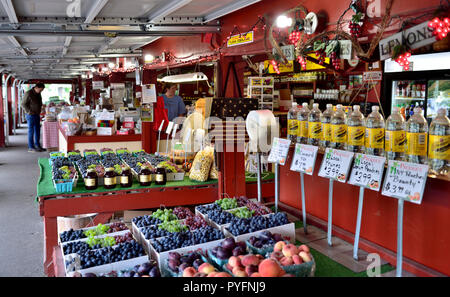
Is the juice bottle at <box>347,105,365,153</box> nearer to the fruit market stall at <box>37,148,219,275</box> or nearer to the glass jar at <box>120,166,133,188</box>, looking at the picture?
the fruit market stall at <box>37,148,219,275</box>

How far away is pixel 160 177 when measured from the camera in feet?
15.4

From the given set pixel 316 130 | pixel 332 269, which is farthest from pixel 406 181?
pixel 316 130

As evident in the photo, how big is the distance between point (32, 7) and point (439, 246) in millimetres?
4510

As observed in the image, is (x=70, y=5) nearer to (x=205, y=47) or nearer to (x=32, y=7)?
(x=32, y=7)

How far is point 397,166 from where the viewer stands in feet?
7.97

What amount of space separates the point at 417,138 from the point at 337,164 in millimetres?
554

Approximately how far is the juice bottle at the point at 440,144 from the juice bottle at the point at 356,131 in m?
0.52

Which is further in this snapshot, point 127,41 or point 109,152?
point 127,41

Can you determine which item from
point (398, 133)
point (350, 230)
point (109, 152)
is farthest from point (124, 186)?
point (398, 133)

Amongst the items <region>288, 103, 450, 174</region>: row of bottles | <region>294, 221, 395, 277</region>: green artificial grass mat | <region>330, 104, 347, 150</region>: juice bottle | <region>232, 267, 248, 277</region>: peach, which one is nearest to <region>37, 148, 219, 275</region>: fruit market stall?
<region>288, 103, 450, 174</region>: row of bottles

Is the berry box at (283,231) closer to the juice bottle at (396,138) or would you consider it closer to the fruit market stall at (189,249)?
the fruit market stall at (189,249)

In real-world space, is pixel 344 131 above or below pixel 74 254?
above

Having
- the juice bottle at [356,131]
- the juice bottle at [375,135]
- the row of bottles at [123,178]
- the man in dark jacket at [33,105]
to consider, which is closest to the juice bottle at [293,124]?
the juice bottle at [356,131]

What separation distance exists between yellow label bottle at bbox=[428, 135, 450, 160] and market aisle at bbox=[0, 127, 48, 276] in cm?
385
